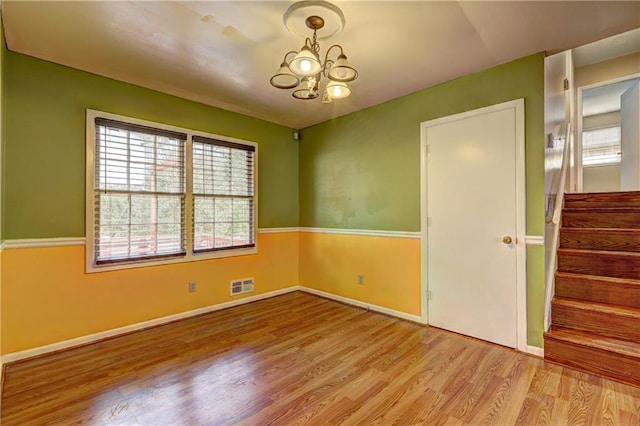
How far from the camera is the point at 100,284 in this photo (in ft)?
9.11

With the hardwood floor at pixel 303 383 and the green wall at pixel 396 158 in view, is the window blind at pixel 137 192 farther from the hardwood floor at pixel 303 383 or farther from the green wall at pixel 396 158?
the green wall at pixel 396 158

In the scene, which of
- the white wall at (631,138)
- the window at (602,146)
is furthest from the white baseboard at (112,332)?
the window at (602,146)

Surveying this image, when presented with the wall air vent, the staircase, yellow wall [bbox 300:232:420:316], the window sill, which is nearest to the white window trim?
the window sill

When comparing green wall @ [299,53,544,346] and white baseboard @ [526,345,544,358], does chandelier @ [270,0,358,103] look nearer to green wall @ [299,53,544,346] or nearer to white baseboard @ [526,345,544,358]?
green wall @ [299,53,544,346]

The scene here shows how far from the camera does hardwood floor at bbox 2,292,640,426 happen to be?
1745 millimetres

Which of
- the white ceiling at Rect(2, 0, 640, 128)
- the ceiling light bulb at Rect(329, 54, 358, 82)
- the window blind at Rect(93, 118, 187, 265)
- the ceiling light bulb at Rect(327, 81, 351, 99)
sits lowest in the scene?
the window blind at Rect(93, 118, 187, 265)

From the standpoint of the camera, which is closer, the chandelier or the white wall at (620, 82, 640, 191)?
the chandelier

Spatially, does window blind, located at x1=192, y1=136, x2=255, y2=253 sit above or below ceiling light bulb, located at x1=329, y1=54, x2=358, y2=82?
below

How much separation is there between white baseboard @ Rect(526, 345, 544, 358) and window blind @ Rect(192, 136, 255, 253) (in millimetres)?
3151

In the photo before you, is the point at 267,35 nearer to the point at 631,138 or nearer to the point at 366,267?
the point at 366,267

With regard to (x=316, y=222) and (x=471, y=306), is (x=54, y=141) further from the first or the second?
(x=471, y=306)

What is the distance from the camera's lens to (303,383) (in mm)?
2082

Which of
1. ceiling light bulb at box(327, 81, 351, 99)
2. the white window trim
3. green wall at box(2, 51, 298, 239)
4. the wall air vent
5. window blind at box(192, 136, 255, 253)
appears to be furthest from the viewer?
the wall air vent

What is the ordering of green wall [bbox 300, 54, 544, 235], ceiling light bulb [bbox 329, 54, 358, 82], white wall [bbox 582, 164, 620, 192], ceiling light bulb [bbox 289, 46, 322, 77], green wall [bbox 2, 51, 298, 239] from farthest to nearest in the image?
white wall [bbox 582, 164, 620, 192] < green wall [bbox 300, 54, 544, 235] < green wall [bbox 2, 51, 298, 239] < ceiling light bulb [bbox 329, 54, 358, 82] < ceiling light bulb [bbox 289, 46, 322, 77]
